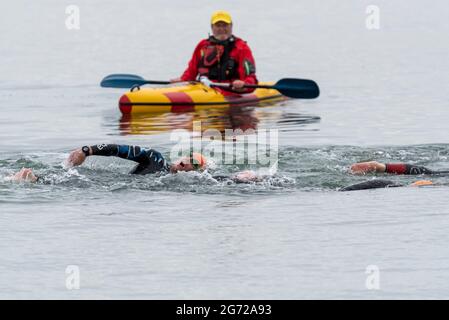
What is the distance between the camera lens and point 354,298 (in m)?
8.83

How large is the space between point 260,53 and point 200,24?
23.7 feet

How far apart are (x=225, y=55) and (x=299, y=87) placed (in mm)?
1310

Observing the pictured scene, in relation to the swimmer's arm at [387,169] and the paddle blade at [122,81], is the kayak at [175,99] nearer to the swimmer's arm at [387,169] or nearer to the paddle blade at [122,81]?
the paddle blade at [122,81]

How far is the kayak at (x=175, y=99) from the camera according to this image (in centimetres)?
1981

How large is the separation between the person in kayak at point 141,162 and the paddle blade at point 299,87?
22.4 feet

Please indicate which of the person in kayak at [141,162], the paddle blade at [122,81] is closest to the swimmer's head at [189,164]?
the person in kayak at [141,162]

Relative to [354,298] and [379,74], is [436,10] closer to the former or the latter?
[379,74]

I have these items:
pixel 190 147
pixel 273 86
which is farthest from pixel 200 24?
pixel 190 147

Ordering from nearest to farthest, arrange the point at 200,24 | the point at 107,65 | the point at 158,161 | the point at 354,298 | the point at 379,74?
1. the point at 354,298
2. the point at 158,161
3. the point at 379,74
4. the point at 107,65
5. the point at 200,24

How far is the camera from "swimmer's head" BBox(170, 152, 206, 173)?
13.0 metres

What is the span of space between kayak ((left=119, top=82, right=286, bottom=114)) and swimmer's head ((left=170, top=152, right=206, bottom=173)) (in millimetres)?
6559

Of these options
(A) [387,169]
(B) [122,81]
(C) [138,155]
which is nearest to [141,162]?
→ (C) [138,155]

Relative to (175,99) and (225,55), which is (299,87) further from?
(175,99)

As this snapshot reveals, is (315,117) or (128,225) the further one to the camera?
(315,117)
